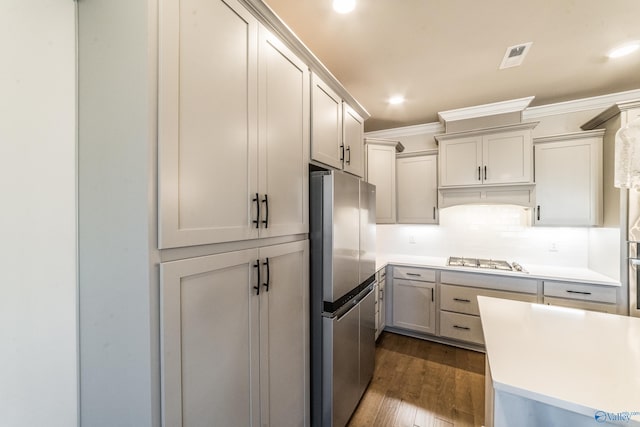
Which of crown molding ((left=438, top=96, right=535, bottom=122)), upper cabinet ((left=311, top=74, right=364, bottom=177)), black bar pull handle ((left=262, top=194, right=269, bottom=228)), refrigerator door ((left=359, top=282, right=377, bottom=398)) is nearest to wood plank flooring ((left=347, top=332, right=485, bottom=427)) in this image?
refrigerator door ((left=359, top=282, right=377, bottom=398))

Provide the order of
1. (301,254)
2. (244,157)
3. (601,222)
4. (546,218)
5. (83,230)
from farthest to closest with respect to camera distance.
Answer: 1. (546,218)
2. (601,222)
3. (301,254)
4. (244,157)
5. (83,230)

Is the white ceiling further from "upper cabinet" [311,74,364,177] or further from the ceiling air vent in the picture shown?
"upper cabinet" [311,74,364,177]

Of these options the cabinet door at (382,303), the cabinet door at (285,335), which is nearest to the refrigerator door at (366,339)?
the cabinet door at (285,335)

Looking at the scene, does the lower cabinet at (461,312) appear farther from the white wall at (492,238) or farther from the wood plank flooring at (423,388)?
the white wall at (492,238)

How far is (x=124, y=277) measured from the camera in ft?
2.83

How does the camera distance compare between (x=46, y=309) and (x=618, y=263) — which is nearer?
(x=46, y=309)

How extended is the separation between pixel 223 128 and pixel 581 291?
3.24 metres

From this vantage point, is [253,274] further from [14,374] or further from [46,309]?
[14,374]

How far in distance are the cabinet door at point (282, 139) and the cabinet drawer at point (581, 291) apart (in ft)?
8.26

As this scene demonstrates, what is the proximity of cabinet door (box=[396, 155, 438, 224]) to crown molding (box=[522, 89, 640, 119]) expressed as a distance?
1.12 meters

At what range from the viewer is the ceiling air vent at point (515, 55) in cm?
186

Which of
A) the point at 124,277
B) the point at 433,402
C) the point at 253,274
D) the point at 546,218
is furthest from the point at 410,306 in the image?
the point at 124,277

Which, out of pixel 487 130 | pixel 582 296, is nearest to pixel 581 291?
pixel 582 296

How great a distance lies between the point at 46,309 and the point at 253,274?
729mm
